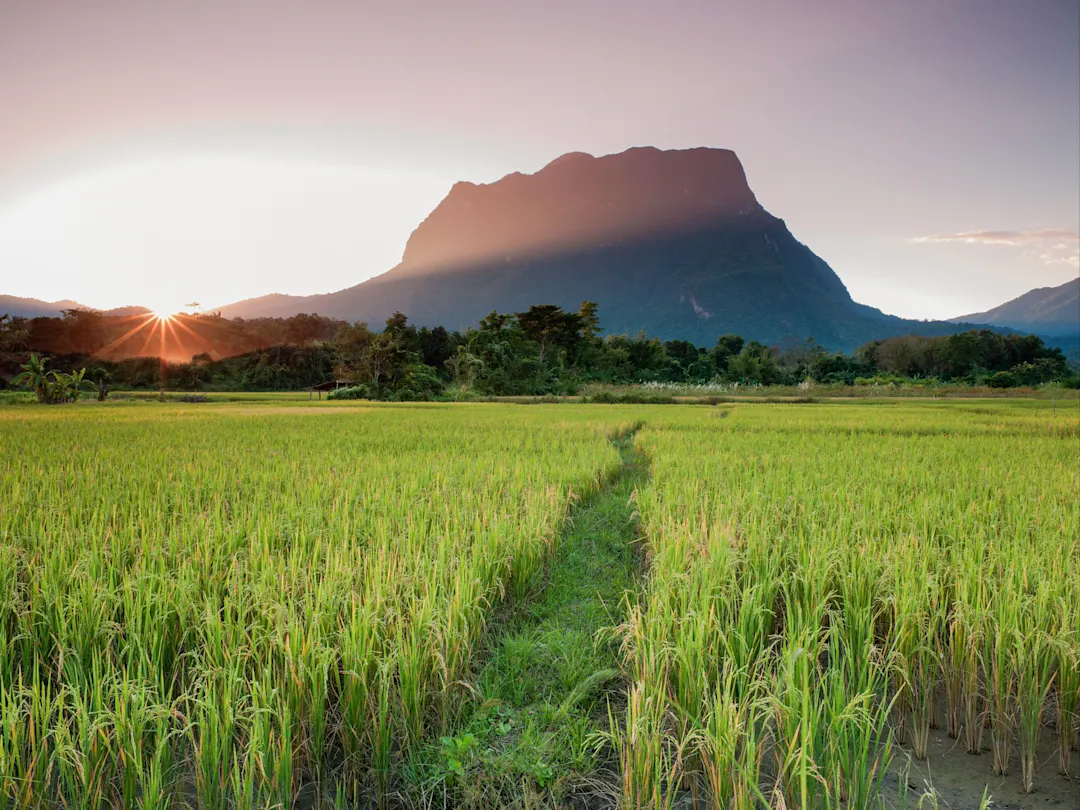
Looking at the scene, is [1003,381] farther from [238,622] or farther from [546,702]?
[238,622]

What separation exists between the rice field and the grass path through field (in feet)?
0.10

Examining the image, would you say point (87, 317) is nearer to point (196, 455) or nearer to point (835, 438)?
point (196, 455)

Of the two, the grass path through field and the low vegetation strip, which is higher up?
the low vegetation strip

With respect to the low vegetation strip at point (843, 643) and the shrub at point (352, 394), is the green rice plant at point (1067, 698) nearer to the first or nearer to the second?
the low vegetation strip at point (843, 643)

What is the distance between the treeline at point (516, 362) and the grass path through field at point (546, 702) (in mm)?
32882

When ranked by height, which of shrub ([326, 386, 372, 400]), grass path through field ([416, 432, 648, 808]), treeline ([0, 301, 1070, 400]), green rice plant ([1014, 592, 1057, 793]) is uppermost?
treeline ([0, 301, 1070, 400])

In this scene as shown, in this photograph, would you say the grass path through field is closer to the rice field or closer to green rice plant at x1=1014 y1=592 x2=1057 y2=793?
the rice field

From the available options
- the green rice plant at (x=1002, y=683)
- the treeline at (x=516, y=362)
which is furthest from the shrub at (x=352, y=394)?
the green rice plant at (x=1002, y=683)

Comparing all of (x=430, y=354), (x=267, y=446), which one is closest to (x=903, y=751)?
(x=267, y=446)

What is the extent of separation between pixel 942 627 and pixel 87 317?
8201 cm

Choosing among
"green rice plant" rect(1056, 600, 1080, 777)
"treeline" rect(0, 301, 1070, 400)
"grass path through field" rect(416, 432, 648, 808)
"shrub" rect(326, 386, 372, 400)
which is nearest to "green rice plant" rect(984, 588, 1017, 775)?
"green rice plant" rect(1056, 600, 1080, 777)

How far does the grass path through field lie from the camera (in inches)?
75.3

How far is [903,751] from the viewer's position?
86.8 inches

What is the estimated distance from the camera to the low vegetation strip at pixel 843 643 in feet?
5.97
